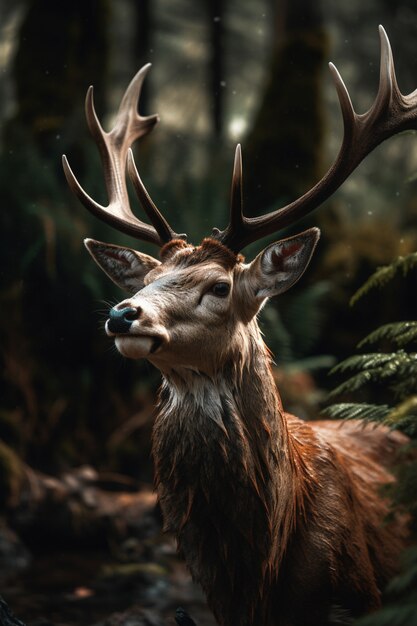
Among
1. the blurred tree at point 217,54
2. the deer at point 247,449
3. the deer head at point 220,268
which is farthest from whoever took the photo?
the blurred tree at point 217,54

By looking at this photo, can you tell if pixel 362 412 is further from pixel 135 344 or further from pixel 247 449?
pixel 135 344

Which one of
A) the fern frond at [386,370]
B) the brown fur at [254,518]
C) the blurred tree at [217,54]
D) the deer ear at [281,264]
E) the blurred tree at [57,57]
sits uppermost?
the blurred tree at [217,54]

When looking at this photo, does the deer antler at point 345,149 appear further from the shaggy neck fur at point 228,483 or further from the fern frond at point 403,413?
the fern frond at point 403,413

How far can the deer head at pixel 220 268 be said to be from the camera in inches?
138

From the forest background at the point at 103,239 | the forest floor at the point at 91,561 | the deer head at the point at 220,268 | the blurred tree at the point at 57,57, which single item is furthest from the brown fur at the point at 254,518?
the blurred tree at the point at 57,57

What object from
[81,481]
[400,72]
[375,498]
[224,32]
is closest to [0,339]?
[81,481]

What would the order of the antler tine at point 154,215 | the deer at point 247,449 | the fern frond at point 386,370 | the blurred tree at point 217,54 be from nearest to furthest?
1. the deer at point 247,449
2. the fern frond at point 386,370
3. the antler tine at point 154,215
4. the blurred tree at point 217,54

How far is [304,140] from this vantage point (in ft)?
32.7

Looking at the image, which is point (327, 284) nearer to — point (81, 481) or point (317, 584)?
point (81, 481)

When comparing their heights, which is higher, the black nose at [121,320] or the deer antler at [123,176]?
the deer antler at [123,176]

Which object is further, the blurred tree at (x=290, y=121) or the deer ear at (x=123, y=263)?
the blurred tree at (x=290, y=121)

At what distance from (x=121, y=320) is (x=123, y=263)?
105 cm

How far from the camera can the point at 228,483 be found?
3654 millimetres

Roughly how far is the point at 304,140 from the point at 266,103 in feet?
2.50
